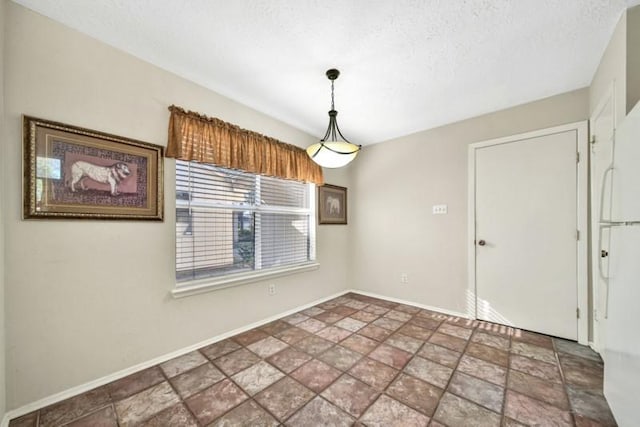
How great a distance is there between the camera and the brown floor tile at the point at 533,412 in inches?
56.2

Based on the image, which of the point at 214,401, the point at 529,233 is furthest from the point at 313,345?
the point at 529,233

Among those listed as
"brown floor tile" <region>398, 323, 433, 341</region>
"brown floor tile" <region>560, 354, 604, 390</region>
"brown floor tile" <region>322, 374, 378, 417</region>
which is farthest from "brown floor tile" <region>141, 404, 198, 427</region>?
"brown floor tile" <region>560, 354, 604, 390</region>

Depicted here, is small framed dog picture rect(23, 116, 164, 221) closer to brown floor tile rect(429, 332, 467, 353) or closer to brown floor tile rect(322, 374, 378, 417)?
brown floor tile rect(322, 374, 378, 417)

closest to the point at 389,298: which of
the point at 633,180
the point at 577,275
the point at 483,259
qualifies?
the point at 483,259

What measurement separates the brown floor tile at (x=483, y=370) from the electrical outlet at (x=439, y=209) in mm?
1703

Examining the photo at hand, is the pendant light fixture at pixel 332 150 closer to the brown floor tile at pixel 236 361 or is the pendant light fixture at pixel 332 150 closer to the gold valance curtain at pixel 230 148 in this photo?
the gold valance curtain at pixel 230 148

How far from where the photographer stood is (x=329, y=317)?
9.94 feet

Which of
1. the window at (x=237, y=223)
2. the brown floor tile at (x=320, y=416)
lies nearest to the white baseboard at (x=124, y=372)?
the window at (x=237, y=223)

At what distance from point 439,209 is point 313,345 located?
229cm

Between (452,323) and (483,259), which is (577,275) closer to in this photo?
(483,259)

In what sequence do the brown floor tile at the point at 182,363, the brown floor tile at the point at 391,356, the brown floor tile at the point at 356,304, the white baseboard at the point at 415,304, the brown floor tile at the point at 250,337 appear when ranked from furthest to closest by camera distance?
the brown floor tile at the point at 356,304 → the white baseboard at the point at 415,304 → the brown floor tile at the point at 250,337 → the brown floor tile at the point at 391,356 → the brown floor tile at the point at 182,363

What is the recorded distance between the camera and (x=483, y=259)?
2.89 m

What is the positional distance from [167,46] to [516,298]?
408 centimetres

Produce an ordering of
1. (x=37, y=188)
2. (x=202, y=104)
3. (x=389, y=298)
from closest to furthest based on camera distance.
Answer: (x=37, y=188)
(x=202, y=104)
(x=389, y=298)
